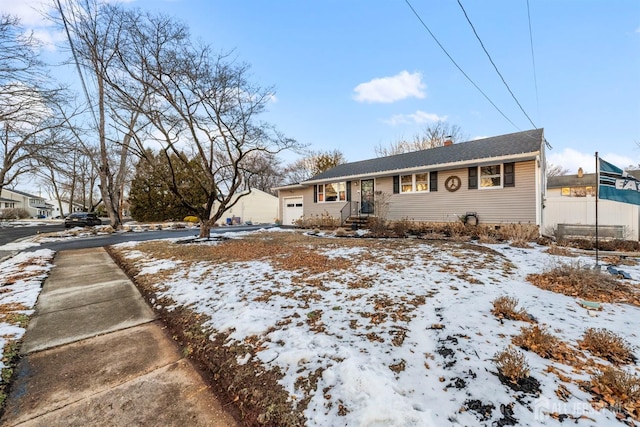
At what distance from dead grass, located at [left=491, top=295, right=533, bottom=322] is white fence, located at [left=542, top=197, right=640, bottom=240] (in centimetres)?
1098

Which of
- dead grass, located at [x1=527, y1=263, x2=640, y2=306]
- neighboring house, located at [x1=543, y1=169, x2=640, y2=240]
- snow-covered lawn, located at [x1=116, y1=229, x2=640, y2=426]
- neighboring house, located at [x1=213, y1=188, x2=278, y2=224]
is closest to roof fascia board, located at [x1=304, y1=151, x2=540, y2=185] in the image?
neighboring house, located at [x1=543, y1=169, x2=640, y2=240]

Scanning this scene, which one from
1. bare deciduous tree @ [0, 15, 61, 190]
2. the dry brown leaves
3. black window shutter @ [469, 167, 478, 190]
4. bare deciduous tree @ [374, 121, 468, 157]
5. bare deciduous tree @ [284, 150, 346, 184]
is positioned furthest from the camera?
bare deciduous tree @ [284, 150, 346, 184]

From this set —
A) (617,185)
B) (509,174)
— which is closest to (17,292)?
(617,185)

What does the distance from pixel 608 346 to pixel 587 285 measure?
6.90ft

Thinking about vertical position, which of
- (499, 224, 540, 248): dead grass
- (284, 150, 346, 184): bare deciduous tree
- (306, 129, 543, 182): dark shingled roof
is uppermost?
(284, 150, 346, 184): bare deciduous tree

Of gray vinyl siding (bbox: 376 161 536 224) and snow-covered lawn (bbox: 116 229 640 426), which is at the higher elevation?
gray vinyl siding (bbox: 376 161 536 224)

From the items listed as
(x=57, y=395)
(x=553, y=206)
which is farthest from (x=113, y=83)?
(x=553, y=206)

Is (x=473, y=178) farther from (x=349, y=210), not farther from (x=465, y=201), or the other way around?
(x=349, y=210)

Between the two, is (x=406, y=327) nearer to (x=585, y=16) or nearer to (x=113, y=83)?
(x=585, y=16)

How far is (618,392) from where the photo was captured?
181 centimetres

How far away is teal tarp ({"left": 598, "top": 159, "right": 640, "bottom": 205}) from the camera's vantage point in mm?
5016

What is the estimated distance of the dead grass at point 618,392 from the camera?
1.69 m

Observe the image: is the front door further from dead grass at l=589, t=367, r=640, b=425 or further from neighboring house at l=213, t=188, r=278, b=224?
neighboring house at l=213, t=188, r=278, b=224

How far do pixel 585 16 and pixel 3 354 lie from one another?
13.3m
